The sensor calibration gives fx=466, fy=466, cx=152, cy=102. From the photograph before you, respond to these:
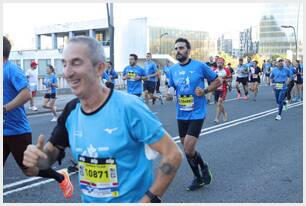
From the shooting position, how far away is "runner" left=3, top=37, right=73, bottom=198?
449 cm

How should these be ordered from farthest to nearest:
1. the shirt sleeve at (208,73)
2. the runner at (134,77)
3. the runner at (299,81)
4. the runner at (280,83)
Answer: the runner at (299,81)
the runner at (134,77)
the runner at (280,83)
the shirt sleeve at (208,73)

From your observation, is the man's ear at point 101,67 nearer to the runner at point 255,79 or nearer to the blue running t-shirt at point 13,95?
the blue running t-shirt at point 13,95

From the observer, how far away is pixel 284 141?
9641 mm

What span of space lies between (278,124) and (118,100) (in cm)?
1063

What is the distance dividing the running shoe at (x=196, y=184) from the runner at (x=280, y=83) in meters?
7.94

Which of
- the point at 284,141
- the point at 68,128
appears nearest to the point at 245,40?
the point at 284,141

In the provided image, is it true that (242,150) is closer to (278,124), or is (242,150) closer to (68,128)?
(278,124)

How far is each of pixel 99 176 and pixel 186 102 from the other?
11.9 feet

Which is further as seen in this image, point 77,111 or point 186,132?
point 186,132

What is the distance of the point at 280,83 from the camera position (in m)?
13.8

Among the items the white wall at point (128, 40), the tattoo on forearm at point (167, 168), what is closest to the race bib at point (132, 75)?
the tattoo on forearm at point (167, 168)

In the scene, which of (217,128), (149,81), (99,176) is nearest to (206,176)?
(99,176)

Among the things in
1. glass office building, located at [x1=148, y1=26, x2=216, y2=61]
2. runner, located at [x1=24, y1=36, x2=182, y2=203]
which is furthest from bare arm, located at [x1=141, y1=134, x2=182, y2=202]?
glass office building, located at [x1=148, y1=26, x2=216, y2=61]

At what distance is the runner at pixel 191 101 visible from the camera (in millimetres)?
5820
